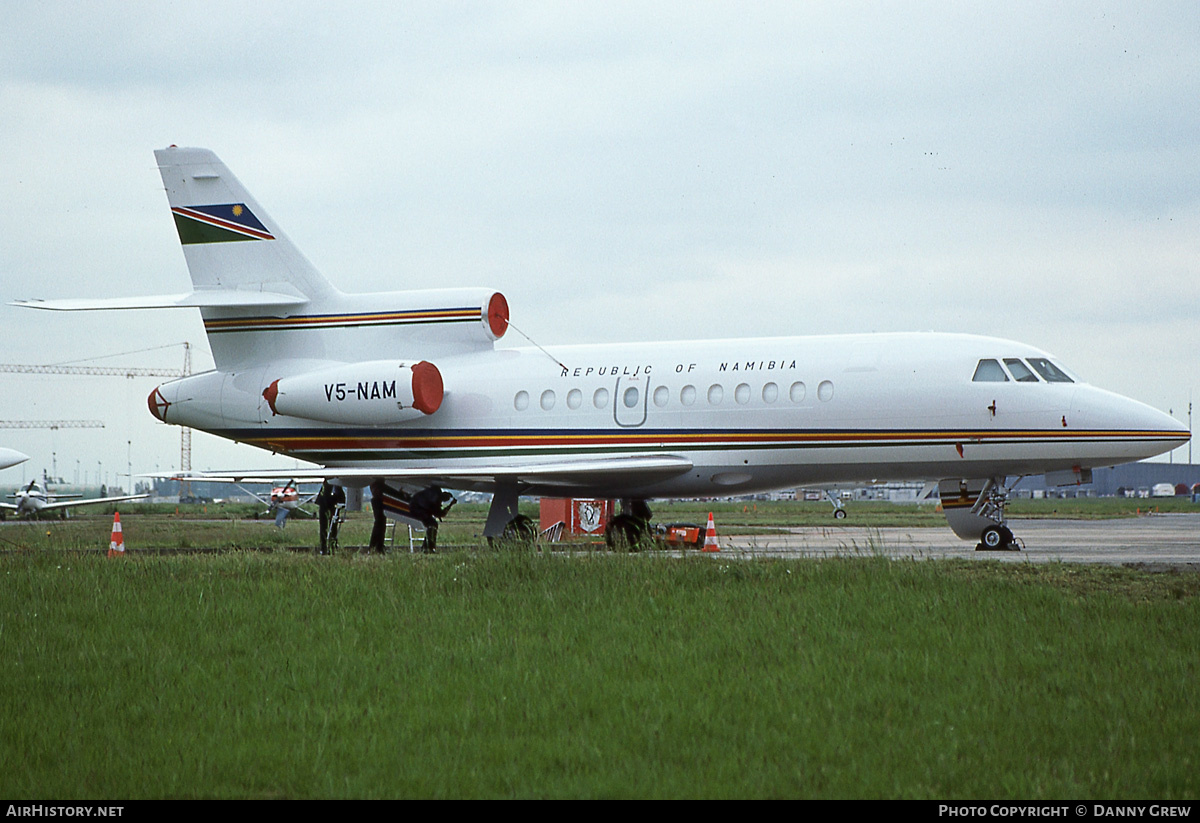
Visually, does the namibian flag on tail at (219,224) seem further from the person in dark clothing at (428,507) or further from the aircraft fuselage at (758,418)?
the person in dark clothing at (428,507)

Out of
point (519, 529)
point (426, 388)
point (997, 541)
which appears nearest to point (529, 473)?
point (519, 529)

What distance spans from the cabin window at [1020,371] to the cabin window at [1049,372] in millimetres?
149

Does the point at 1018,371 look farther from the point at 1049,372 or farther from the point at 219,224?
the point at 219,224

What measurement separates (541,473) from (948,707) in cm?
1173

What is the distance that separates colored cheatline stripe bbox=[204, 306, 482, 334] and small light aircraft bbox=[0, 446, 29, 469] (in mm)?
14939

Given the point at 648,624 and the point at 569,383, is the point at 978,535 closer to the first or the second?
the point at 569,383

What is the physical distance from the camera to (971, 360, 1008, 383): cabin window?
1630 cm

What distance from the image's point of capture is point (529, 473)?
17.4 m

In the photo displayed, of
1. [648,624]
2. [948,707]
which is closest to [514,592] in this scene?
[648,624]

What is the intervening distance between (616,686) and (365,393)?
1341cm

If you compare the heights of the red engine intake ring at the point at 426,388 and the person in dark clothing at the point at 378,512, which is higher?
the red engine intake ring at the point at 426,388

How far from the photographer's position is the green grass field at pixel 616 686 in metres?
5.07

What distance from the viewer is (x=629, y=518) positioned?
780 inches

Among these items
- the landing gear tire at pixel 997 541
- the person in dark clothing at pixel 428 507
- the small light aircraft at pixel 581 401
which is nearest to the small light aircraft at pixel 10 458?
the small light aircraft at pixel 581 401
